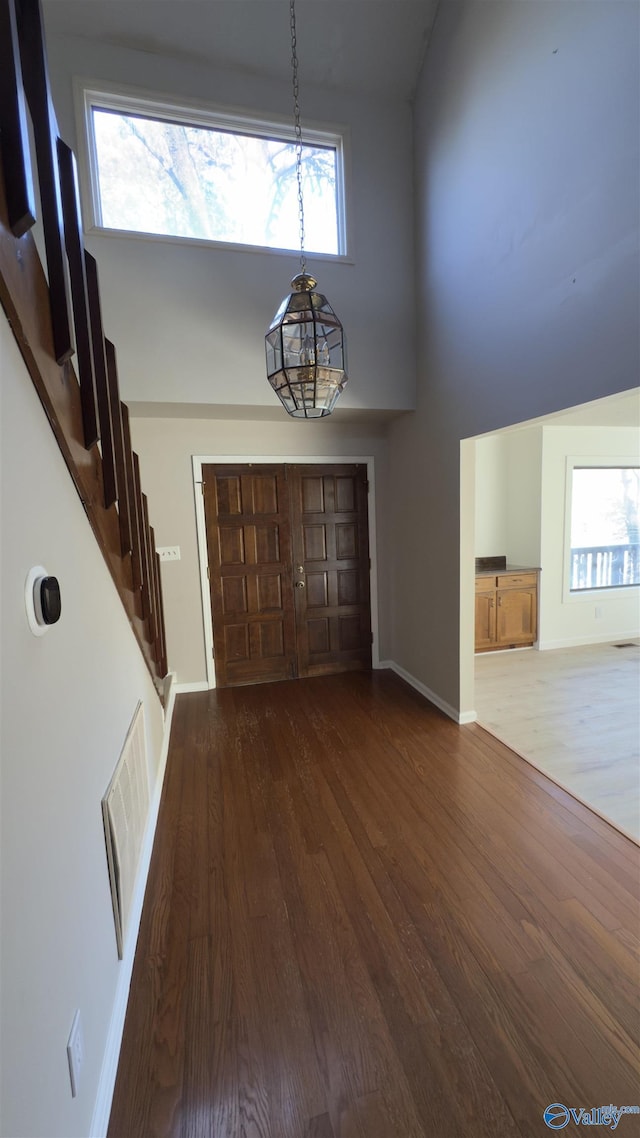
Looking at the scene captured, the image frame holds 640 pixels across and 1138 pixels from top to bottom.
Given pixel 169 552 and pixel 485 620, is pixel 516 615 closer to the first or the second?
pixel 485 620

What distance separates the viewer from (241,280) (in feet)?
10.3

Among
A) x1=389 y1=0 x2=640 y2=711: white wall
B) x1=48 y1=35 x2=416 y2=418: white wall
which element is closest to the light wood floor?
x1=389 y1=0 x2=640 y2=711: white wall

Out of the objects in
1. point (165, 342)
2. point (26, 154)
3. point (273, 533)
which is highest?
point (165, 342)

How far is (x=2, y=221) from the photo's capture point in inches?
32.6

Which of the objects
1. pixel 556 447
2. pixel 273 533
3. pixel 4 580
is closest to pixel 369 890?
pixel 4 580

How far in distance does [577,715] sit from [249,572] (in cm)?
287

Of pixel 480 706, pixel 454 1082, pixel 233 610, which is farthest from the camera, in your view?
pixel 233 610

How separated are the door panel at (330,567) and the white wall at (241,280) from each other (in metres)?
0.91

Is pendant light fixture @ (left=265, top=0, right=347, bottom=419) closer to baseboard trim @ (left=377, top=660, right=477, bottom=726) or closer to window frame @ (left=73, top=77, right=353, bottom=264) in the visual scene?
window frame @ (left=73, top=77, right=353, bottom=264)

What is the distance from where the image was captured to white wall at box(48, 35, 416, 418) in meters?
2.91

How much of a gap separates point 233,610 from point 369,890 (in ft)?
8.47

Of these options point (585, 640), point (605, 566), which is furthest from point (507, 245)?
Answer: point (585, 640)

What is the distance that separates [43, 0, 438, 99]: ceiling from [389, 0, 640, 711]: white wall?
0.80ft

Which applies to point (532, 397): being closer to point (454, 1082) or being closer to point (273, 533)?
point (273, 533)
